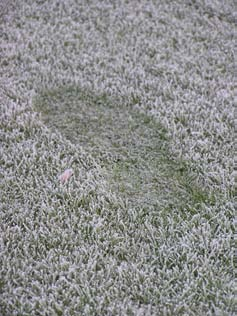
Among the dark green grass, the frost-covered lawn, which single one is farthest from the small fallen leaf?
the dark green grass

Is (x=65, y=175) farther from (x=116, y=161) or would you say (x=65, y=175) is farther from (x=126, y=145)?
(x=126, y=145)

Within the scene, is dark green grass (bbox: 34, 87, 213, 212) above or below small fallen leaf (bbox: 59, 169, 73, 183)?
above

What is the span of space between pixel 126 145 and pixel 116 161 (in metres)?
0.20

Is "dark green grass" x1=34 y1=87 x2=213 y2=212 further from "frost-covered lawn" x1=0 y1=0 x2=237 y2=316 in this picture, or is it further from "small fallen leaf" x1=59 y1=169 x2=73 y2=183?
"small fallen leaf" x1=59 y1=169 x2=73 y2=183

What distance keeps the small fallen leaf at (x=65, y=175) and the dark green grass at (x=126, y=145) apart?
22 cm

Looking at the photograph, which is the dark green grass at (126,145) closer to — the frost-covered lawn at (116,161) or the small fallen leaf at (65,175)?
the frost-covered lawn at (116,161)

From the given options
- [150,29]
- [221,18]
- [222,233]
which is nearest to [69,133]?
[222,233]

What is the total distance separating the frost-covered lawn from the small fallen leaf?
0.03 meters

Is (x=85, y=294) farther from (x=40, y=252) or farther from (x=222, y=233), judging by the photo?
(x=222, y=233)

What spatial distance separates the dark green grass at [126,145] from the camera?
279 cm

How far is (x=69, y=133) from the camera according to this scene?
326cm

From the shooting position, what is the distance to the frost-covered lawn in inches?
88.0

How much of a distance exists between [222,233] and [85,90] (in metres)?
1.72

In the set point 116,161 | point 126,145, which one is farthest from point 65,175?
point 126,145
